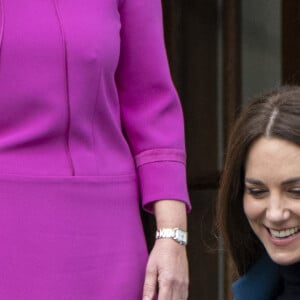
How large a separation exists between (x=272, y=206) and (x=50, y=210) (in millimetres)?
474

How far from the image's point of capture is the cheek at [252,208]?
9.10 ft

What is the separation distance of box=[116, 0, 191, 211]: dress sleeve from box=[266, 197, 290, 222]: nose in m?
0.23

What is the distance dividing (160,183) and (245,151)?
209 millimetres

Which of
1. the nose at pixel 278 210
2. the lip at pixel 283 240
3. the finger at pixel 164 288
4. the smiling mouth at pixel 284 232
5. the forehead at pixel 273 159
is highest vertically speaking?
the forehead at pixel 273 159

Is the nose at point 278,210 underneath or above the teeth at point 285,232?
above

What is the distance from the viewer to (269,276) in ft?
9.82

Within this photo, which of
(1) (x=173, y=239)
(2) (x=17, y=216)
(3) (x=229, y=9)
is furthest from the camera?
(3) (x=229, y=9)

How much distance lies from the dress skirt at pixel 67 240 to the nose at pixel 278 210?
0.30 m

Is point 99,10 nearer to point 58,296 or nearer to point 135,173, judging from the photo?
point 135,173

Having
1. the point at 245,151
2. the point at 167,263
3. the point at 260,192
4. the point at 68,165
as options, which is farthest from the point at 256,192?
the point at 68,165

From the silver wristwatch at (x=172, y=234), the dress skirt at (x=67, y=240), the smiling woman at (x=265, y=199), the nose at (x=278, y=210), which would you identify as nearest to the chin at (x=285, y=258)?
the smiling woman at (x=265, y=199)

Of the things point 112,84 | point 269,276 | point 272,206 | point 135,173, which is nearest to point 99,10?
point 112,84

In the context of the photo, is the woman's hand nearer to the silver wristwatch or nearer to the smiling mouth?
the silver wristwatch

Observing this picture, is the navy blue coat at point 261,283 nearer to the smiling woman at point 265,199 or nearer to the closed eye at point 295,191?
the smiling woman at point 265,199
